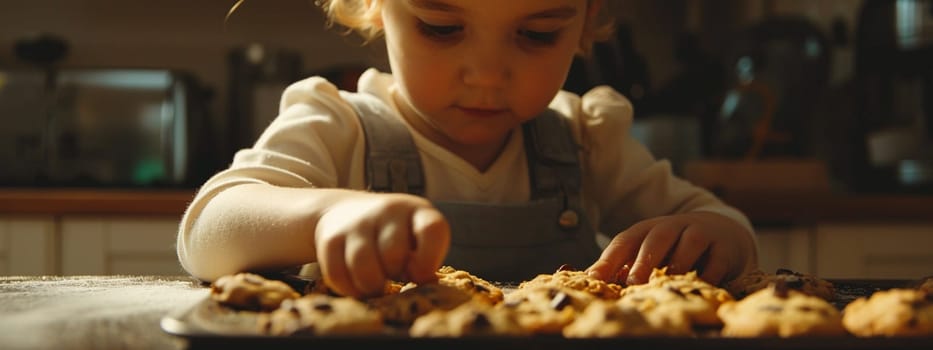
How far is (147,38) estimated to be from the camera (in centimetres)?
224

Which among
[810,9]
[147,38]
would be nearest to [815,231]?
[810,9]

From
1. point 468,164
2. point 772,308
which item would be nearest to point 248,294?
point 772,308

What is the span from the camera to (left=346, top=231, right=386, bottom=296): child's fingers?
54 cm

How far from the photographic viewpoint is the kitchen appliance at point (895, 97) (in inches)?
66.4

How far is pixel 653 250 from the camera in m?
0.77

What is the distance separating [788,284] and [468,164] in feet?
1.50

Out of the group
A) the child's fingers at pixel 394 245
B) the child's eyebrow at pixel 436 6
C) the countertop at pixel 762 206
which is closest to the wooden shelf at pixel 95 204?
the countertop at pixel 762 206

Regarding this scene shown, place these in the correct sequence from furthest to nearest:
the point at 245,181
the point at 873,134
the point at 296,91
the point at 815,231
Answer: the point at 873,134, the point at 815,231, the point at 296,91, the point at 245,181

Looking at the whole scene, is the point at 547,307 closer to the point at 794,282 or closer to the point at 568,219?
the point at 794,282

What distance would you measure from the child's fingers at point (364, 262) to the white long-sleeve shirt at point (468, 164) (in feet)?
0.91

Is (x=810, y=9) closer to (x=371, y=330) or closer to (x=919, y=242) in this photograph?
(x=919, y=242)

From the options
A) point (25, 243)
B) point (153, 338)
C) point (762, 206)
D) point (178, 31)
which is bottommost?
point (25, 243)

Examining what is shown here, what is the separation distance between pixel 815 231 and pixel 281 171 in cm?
104

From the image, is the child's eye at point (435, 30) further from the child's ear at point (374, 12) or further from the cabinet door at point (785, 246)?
the cabinet door at point (785, 246)
